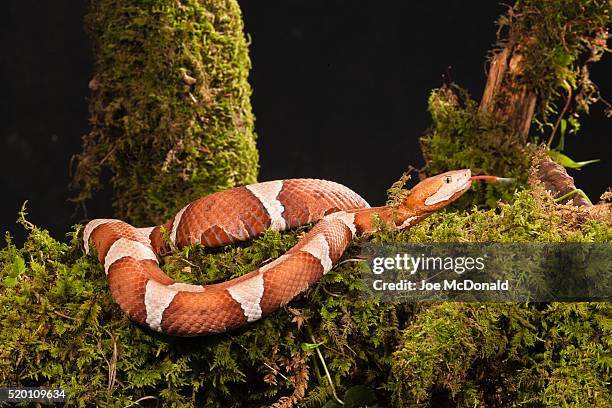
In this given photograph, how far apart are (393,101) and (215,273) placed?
3.44 meters

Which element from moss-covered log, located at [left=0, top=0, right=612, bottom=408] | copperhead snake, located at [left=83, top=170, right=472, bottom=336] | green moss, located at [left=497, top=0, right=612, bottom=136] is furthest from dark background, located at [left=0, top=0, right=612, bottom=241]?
moss-covered log, located at [left=0, top=0, right=612, bottom=408]

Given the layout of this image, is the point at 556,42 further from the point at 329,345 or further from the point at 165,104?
the point at 329,345

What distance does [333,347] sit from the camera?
2.70 metres

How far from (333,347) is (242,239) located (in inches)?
26.5

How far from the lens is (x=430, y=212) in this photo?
2.99 metres

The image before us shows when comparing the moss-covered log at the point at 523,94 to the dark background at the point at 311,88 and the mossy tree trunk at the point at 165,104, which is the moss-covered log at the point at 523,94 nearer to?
the dark background at the point at 311,88

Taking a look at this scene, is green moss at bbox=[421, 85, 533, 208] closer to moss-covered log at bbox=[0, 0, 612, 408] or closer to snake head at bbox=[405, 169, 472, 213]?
snake head at bbox=[405, 169, 472, 213]

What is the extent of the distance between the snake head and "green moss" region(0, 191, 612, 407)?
0.18 metres

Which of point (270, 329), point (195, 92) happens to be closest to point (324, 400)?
point (270, 329)

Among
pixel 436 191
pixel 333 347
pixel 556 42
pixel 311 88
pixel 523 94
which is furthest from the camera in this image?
pixel 311 88

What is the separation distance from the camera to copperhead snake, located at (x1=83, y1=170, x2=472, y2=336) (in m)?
2.57

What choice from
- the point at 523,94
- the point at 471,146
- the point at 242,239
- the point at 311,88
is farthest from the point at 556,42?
the point at 242,239

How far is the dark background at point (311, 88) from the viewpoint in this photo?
17.8ft

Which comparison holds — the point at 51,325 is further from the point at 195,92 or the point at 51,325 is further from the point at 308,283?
the point at 195,92
